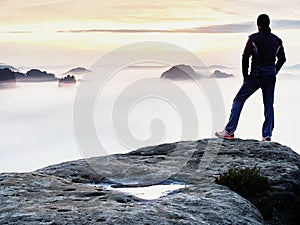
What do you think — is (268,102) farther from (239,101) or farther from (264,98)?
(239,101)

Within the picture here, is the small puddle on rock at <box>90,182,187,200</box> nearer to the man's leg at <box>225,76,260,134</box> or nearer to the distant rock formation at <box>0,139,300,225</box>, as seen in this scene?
the distant rock formation at <box>0,139,300,225</box>

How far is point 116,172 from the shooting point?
49.0 feet

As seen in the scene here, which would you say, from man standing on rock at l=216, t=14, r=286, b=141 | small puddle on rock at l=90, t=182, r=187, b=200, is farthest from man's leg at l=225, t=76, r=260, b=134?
small puddle on rock at l=90, t=182, r=187, b=200

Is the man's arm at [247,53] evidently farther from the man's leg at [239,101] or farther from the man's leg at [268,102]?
the man's leg at [268,102]

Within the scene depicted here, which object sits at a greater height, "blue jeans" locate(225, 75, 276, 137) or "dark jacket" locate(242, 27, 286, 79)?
"dark jacket" locate(242, 27, 286, 79)

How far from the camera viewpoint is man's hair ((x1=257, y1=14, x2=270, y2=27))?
58.5ft

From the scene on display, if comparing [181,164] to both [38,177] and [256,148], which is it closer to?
[256,148]

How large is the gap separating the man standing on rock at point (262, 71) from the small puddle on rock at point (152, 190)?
548 cm


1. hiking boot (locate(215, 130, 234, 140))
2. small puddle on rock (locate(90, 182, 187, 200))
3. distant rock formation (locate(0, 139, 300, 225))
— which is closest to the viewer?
distant rock formation (locate(0, 139, 300, 225))

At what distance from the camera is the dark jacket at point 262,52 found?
17844 millimetres

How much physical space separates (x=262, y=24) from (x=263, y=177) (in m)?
5.57

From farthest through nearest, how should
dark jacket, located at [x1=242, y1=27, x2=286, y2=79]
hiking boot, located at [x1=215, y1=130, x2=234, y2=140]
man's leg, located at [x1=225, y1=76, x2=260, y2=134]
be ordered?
hiking boot, located at [x1=215, y1=130, x2=234, y2=140] < man's leg, located at [x1=225, y1=76, x2=260, y2=134] < dark jacket, located at [x1=242, y1=27, x2=286, y2=79]

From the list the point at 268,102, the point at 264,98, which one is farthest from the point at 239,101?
the point at 268,102

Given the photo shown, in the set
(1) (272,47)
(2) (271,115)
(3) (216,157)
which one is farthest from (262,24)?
(3) (216,157)
